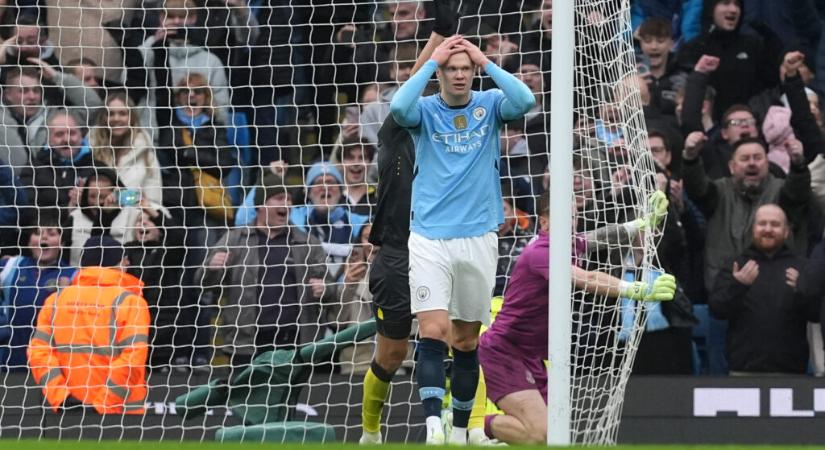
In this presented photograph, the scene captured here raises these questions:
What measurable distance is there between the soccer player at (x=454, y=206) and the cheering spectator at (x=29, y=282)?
3.67 m

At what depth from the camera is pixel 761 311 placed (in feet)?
32.9

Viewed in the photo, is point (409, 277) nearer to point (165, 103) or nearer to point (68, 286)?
point (68, 286)

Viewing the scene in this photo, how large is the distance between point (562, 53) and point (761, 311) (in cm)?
329

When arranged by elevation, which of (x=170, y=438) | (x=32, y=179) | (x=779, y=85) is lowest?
(x=170, y=438)

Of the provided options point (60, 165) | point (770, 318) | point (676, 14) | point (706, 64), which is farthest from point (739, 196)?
point (60, 165)

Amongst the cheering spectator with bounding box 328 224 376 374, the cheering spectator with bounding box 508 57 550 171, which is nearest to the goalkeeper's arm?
the cheering spectator with bounding box 508 57 550 171

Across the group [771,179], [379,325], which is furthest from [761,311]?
[379,325]

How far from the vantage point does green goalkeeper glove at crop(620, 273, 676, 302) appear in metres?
8.13

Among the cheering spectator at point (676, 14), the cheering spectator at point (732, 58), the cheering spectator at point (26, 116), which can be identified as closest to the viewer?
the cheering spectator at point (26, 116)

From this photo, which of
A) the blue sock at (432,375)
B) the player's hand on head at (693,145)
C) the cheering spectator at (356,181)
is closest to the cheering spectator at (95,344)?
the cheering spectator at (356,181)

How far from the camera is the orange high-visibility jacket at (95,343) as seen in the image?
9938 millimetres

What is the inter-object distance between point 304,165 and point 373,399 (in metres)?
2.42

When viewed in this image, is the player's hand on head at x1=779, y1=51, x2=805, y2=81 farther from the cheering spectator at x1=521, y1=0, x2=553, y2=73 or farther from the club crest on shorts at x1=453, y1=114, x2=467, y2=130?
the club crest on shorts at x1=453, y1=114, x2=467, y2=130

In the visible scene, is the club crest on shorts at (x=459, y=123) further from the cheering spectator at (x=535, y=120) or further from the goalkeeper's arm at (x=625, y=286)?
the cheering spectator at (x=535, y=120)
